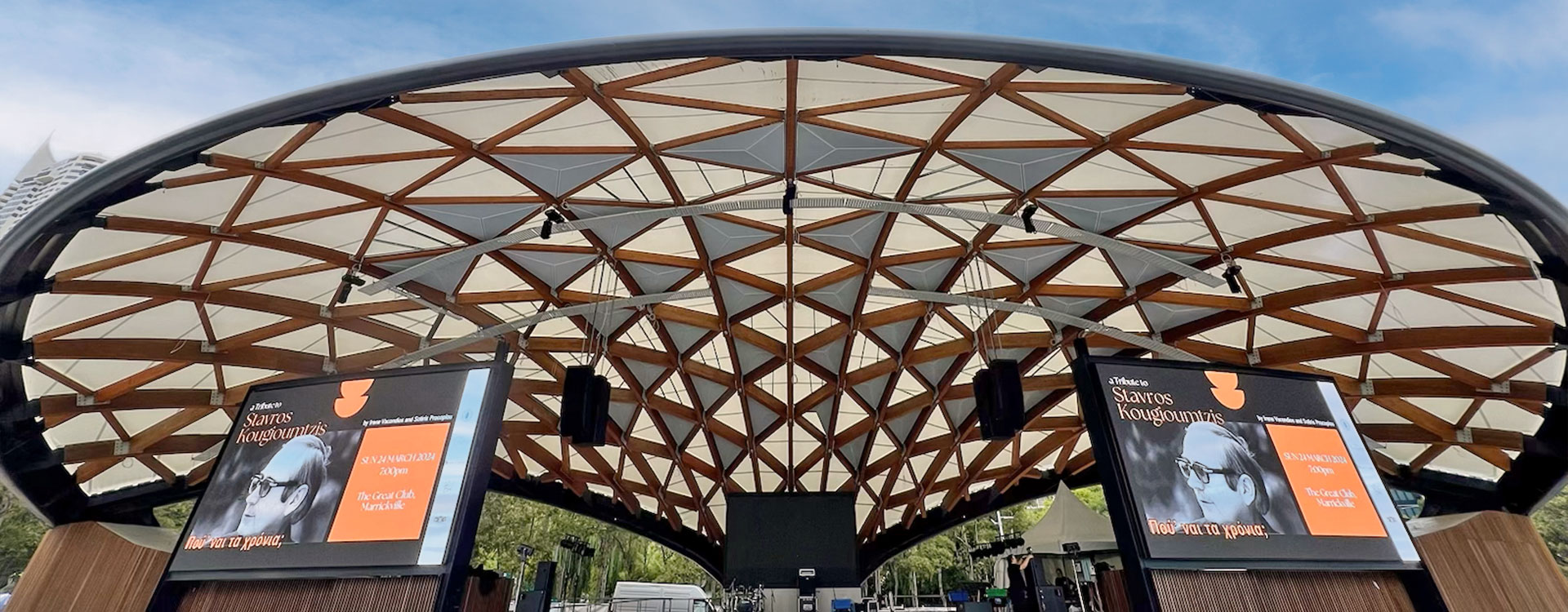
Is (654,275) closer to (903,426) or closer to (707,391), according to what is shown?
(707,391)

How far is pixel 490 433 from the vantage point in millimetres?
10648

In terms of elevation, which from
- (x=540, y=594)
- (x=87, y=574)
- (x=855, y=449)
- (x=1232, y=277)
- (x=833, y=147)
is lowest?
(x=540, y=594)

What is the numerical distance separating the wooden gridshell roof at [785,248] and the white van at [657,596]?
11.0 m

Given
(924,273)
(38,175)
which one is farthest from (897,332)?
(38,175)

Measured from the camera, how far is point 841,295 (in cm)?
2184

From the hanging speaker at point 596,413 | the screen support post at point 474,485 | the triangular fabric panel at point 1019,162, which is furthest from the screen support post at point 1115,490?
the hanging speaker at point 596,413

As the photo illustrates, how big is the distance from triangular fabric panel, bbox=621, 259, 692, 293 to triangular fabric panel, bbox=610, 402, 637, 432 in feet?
26.9

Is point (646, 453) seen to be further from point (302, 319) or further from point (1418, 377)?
point (1418, 377)

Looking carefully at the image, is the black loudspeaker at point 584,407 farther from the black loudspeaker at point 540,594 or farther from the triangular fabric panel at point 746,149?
the triangular fabric panel at point 746,149

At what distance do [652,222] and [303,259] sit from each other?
8.58 metres

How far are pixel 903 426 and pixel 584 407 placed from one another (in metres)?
17.9

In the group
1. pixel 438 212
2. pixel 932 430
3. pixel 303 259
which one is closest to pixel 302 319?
pixel 303 259

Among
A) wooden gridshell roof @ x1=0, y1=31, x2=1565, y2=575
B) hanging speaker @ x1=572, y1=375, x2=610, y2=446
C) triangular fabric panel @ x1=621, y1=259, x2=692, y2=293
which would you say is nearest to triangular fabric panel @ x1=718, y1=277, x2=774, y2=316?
wooden gridshell roof @ x1=0, y1=31, x2=1565, y2=575

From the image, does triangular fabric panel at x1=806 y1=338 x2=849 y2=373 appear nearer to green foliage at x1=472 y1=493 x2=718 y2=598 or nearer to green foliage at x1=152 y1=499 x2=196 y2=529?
green foliage at x1=472 y1=493 x2=718 y2=598
